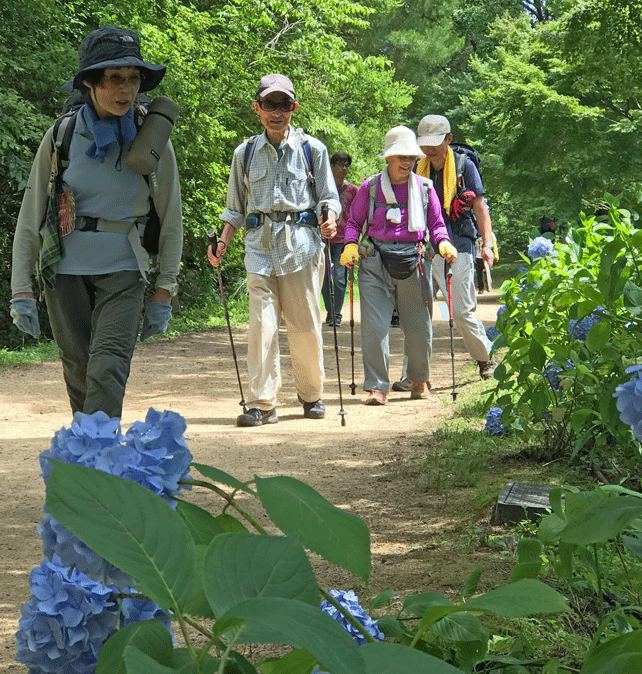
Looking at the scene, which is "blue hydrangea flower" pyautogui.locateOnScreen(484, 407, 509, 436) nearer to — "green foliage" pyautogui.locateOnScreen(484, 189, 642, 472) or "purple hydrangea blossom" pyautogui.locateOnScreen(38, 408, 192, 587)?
"green foliage" pyautogui.locateOnScreen(484, 189, 642, 472)

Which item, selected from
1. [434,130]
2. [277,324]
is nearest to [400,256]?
[434,130]

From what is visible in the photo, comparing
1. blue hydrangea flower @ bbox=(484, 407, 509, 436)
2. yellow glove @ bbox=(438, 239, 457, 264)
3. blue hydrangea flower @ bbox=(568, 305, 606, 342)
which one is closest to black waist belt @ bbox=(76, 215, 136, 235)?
blue hydrangea flower @ bbox=(568, 305, 606, 342)

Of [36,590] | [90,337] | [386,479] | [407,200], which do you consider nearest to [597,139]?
[407,200]

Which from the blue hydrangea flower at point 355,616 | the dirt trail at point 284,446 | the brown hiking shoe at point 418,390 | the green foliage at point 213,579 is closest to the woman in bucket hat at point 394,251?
the brown hiking shoe at point 418,390

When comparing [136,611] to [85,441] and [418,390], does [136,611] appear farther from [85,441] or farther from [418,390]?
[418,390]

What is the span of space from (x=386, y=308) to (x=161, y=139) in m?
3.88

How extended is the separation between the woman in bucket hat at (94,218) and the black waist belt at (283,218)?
2.49 meters

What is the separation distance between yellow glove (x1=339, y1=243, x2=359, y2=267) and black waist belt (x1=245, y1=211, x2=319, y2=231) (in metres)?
0.58

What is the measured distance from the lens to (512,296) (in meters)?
4.95

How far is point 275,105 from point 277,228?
2.82 ft

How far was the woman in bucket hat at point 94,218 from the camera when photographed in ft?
14.3

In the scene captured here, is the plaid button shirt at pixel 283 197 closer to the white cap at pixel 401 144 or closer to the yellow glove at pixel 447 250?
the white cap at pixel 401 144

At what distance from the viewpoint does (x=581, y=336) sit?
407cm

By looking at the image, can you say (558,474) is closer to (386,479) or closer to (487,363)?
(386,479)
